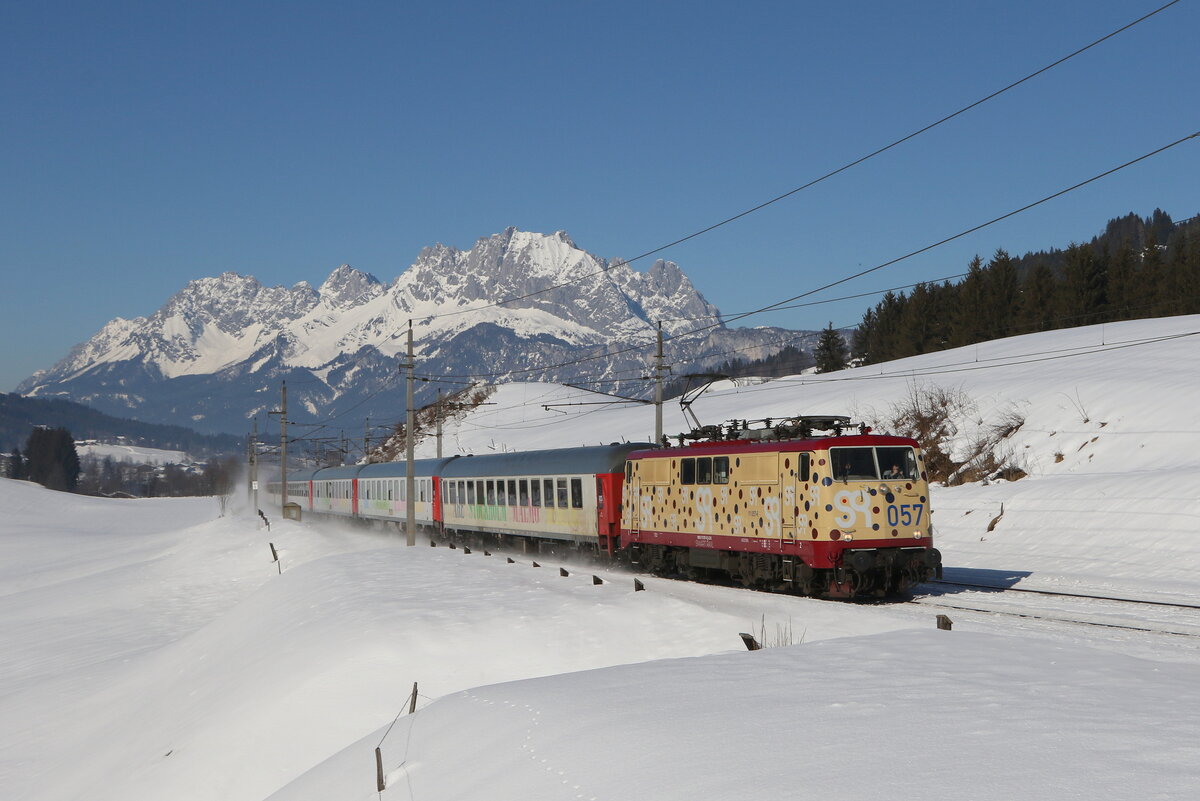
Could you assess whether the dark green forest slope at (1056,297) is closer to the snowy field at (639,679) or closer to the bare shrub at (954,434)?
the bare shrub at (954,434)

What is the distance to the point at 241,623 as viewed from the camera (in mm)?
20891

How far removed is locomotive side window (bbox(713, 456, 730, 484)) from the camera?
24.0m

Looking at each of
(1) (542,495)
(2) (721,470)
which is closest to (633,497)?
(2) (721,470)

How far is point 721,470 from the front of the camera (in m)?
24.3

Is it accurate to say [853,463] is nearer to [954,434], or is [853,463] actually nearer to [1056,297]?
[954,434]

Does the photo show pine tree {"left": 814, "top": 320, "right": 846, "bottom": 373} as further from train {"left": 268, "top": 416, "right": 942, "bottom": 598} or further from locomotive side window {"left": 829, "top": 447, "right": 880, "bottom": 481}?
locomotive side window {"left": 829, "top": 447, "right": 880, "bottom": 481}

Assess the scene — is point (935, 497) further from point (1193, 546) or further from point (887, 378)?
point (887, 378)

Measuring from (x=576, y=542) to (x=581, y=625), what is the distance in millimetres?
16926

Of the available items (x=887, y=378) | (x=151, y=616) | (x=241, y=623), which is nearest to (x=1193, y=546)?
(x=241, y=623)

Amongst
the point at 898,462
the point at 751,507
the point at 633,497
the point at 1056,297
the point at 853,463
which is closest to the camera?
the point at 853,463

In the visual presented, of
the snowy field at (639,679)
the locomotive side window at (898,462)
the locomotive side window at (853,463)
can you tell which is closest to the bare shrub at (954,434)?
the snowy field at (639,679)

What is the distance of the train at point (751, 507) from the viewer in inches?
821

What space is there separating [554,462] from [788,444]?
13.8 meters

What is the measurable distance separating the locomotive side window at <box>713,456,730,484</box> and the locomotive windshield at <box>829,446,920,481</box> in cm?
356
